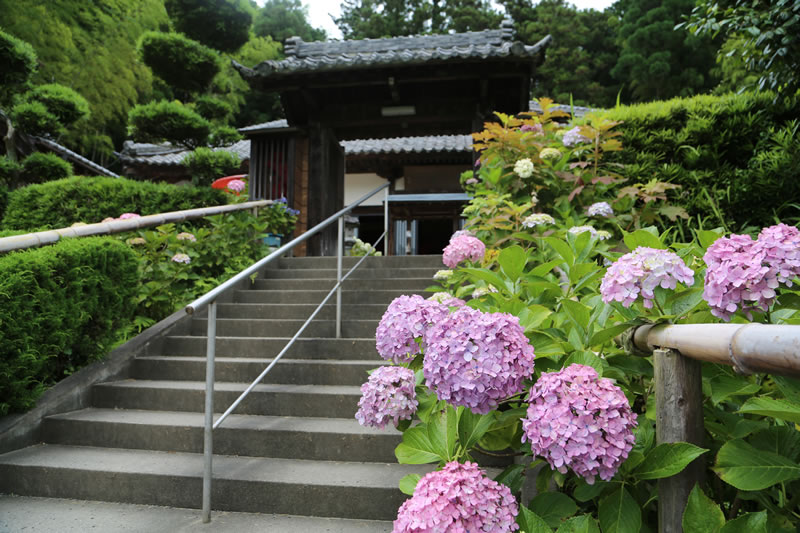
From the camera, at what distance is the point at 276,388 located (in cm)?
280

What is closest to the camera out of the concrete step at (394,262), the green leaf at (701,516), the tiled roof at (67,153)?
the green leaf at (701,516)

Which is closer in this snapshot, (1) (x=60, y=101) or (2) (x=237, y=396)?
(2) (x=237, y=396)

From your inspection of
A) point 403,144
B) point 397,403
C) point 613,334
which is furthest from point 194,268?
point 403,144

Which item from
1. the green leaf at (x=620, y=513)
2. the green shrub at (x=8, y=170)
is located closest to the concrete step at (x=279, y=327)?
the green leaf at (x=620, y=513)

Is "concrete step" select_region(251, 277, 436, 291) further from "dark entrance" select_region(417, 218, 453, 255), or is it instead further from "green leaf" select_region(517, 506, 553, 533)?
"dark entrance" select_region(417, 218, 453, 255)

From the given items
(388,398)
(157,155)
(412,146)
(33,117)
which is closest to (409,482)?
(388,398)

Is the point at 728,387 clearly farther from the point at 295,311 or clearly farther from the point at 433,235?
the point at 433,235

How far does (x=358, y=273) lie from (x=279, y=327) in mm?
1105

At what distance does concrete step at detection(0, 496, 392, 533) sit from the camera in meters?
1.85

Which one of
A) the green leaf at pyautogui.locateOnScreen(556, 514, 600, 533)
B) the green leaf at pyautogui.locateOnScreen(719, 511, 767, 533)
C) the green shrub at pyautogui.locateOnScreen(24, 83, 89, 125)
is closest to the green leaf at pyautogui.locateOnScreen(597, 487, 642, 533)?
the green leaf at pyautogui.locateOnScreen(556, 514, 600, 533)

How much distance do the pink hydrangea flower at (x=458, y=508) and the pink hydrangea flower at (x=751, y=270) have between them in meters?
0.53

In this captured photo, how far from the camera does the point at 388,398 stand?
46.1 inches

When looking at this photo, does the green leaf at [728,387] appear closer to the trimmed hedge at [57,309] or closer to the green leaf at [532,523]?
the green leaf at [532,523]

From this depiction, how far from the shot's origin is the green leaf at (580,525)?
82cm
